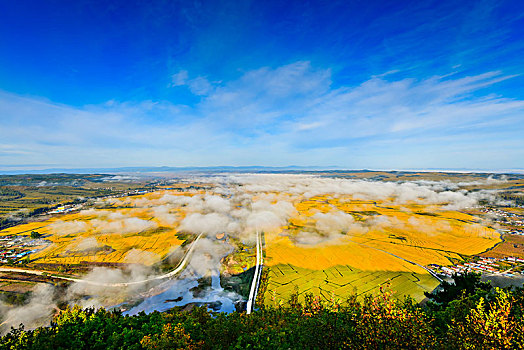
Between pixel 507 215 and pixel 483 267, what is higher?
pixel 507 215

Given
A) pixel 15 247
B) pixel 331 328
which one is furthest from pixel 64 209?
pixel 331 328

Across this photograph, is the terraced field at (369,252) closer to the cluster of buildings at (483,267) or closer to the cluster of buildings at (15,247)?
the cluster of buildings at (483,267)

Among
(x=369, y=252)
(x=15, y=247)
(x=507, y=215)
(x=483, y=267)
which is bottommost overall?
(x=15, y=247)

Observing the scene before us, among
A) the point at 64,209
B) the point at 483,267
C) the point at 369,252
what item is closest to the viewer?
the point at 483,267

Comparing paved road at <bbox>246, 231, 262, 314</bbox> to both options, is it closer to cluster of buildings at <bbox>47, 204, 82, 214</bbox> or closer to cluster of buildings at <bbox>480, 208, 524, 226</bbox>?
cluster of buildings at <bbox>480, 208, 524, 226</bbox>

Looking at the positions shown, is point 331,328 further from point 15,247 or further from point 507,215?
point 507,215

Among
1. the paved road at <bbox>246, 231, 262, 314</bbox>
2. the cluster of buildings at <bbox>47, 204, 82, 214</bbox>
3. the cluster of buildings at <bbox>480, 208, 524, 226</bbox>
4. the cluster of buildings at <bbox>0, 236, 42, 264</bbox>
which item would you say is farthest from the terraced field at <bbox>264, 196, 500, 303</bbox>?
the cluster of buildings at <bbox>47, 204, 82, 214</bbox>
